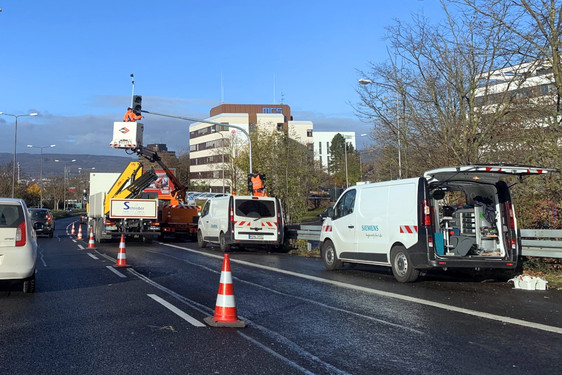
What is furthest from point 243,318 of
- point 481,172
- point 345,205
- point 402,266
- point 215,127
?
point 215,127

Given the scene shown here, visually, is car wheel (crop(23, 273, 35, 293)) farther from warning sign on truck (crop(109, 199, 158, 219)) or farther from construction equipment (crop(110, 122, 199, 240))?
construction equipment (crop(110, 122, 199, 240))

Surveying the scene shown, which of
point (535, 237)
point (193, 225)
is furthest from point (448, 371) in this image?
point (193, 225)

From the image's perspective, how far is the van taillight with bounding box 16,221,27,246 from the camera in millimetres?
8766

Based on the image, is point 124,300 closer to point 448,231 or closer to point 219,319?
point 219,319

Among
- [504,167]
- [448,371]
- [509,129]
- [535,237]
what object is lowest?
[448,371]

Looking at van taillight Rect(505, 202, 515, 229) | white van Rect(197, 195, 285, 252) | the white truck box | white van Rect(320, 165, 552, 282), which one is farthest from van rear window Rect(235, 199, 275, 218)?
the white truck box

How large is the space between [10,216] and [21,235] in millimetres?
384

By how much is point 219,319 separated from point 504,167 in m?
5.94

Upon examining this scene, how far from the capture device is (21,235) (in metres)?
8.84

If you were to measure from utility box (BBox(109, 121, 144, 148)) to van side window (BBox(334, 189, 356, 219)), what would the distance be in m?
13.9

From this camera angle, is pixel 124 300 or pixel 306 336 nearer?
pixel 306 336

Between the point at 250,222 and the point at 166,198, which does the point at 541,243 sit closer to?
the point at 250,222

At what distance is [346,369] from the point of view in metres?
5.05

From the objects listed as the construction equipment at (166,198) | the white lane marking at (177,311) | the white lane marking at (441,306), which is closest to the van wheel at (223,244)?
the white lane marking at (441,306)
